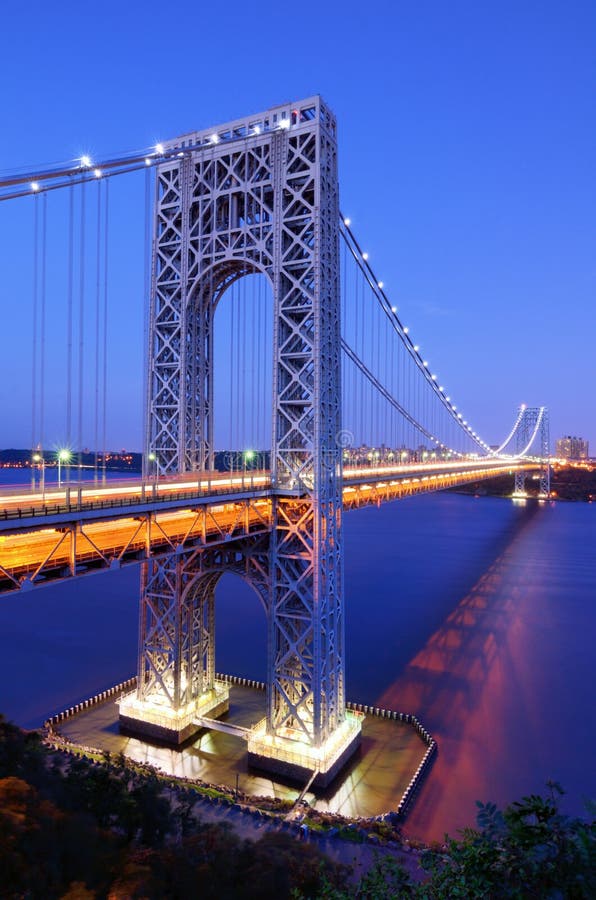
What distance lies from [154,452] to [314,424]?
280 inches

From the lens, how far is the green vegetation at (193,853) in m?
4.29

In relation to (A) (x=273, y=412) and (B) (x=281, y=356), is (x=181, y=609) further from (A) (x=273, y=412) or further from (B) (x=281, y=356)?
(B) (x=281, y=356)

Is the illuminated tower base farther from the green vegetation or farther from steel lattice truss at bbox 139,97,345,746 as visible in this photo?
the green vegetation

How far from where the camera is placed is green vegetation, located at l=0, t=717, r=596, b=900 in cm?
429

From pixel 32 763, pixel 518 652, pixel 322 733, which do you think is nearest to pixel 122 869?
pixel 32 763

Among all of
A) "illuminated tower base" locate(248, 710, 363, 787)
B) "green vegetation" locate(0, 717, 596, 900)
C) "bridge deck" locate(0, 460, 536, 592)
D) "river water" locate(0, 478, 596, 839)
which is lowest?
"river water" locate(0, 478, 596, 839)

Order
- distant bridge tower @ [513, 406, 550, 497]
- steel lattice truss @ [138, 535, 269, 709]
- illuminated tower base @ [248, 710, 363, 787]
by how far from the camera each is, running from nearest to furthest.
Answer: illuminated tower base @ [248, 710, 363, 787]
steel lattice truss @ [138, 535, 269, 709]
distant bridge tower @ [513, 406, 550, 497]

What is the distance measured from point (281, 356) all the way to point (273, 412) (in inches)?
77.8

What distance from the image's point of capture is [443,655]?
31875mm

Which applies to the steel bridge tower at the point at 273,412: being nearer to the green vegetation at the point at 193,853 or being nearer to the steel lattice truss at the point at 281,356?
the steel lattice truss at the point at 281,356

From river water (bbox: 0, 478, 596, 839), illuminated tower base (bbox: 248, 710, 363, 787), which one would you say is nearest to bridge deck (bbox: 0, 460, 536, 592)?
illuminated tower base (bbox: 248, 710, 363, 787)

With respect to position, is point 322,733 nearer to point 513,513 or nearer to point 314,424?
point 314,424

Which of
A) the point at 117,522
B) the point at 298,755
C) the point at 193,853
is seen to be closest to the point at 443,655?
the point at 298,755

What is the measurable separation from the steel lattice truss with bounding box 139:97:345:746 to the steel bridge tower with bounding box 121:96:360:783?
0.19 feet
